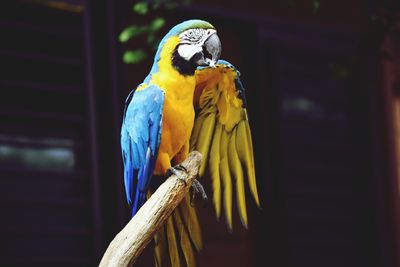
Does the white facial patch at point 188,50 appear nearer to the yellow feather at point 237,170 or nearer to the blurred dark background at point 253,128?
the yellow feather at point 237,170

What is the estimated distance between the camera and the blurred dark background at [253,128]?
11.9ft

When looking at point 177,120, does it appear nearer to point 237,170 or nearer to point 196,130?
point 196,130

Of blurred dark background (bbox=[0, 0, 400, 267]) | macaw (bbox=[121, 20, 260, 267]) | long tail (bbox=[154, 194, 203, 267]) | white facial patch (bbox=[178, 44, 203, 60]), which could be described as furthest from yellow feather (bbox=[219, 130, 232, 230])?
blurred dark background (bbox=[0, 0, 400, 267])

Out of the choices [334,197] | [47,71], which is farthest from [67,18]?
[334,197]

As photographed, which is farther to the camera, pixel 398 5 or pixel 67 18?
Answer: pixel 67 18

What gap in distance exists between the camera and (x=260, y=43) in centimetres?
433

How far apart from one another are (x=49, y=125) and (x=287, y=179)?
52.2 inches

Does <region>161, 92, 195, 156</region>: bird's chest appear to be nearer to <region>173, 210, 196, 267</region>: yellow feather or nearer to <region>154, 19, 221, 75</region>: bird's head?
<region>154, 19, 221, 75</region>: bird's head

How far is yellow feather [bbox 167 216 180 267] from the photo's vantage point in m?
1.74

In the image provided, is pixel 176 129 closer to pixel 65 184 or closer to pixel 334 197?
pixel 65 184

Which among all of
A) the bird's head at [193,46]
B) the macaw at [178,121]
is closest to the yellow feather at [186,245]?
the macaw at [178,121]

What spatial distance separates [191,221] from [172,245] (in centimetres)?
7

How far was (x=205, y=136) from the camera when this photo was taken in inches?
72.9

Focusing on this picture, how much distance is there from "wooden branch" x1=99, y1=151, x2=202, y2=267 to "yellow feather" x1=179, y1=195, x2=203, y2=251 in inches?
2.4
